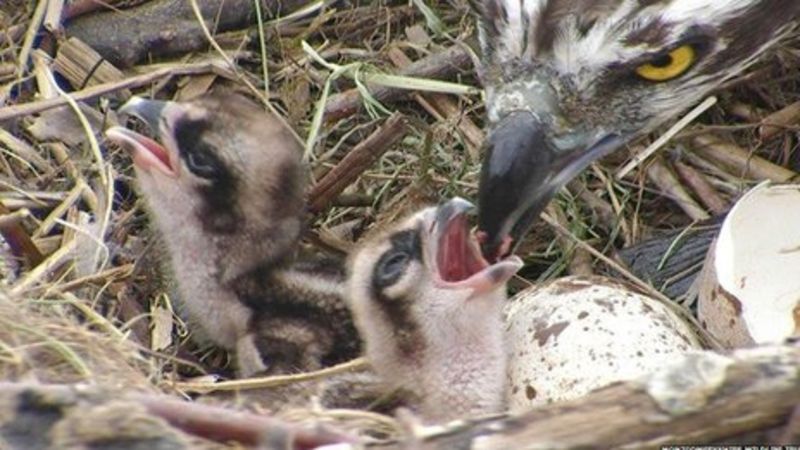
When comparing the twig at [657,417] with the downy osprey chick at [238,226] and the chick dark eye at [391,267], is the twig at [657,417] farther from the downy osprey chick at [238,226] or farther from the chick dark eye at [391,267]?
the downy osprey chick at [238,226]

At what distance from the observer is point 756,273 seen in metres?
3.59

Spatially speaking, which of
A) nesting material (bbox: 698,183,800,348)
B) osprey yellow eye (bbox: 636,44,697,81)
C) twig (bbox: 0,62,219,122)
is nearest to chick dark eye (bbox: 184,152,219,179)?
twig (bbox: 0,62,219,122)

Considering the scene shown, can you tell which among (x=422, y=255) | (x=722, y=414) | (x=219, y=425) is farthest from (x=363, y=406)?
(x=722, y=414)

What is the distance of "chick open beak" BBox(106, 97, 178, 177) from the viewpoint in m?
3.68

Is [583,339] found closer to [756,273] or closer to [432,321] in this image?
[432,321]

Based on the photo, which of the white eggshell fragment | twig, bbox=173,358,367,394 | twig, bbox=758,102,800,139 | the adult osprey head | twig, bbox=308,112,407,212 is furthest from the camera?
twig, bbox=758,102,800,139

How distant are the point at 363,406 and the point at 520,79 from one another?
739 mm

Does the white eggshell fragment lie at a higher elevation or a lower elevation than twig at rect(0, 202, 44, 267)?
lower

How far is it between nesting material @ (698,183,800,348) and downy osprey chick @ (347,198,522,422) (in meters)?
0.47

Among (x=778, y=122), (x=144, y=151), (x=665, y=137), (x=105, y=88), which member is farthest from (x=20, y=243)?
(x=778, y=122)

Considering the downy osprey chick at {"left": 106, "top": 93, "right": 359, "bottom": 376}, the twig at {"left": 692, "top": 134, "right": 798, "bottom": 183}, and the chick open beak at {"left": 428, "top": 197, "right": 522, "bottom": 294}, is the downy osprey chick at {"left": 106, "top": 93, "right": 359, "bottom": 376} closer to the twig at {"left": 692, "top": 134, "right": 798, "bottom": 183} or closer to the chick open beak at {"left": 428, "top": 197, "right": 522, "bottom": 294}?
the chick open beak at {"left": 428, "top": 197, "right": 522, "bottom": 294}

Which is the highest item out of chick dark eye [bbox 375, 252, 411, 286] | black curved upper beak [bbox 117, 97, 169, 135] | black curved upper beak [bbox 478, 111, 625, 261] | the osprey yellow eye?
black curved upper beak [bbox 117, 97, 169, 135]

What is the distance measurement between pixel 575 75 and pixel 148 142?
1030 mm

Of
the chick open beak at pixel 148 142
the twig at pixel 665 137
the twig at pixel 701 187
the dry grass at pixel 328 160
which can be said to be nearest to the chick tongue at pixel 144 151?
the chick open beak at pixel 148 142
